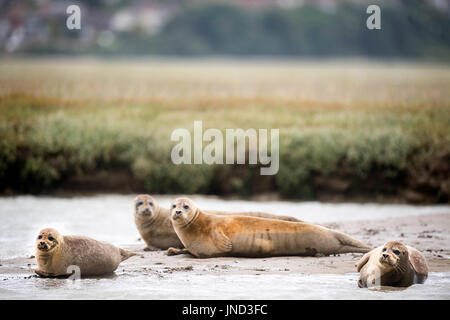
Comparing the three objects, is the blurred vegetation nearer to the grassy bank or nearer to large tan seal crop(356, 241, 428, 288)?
the grassy bank

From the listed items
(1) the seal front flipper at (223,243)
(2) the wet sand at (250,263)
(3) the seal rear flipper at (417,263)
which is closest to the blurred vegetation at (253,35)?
(2) the wet sand at (250,263)

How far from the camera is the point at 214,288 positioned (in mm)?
8578

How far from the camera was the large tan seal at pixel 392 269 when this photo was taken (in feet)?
27.6

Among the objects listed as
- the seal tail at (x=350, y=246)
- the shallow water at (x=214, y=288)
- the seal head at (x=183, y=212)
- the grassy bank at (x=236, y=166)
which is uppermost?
the grassy bank at (x=236, y=166)

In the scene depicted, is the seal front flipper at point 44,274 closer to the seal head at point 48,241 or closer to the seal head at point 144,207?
the seal head at point 48,241

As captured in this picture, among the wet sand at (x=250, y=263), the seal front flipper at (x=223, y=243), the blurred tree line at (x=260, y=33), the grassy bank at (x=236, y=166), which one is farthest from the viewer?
the blurred tree line at (x=260, y=33)

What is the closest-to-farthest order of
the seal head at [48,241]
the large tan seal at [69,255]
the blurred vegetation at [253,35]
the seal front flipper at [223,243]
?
the seal head at [48,241], the large tan seal at [69,255], the seal front flipper at [223,243], the blurred vegetation at [253,35]

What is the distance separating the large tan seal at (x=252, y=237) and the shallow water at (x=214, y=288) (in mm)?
829

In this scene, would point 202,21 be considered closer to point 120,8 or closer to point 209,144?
point 120,8

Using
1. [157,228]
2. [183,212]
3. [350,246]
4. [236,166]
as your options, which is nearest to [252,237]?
[183,212]

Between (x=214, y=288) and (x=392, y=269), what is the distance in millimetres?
1819

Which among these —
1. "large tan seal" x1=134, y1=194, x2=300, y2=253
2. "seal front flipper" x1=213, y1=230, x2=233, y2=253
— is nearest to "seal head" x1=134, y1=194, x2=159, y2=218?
"large tan seal" x1=134, y1=194, x2=300, y2=253

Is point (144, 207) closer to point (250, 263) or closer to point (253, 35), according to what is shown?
point (250, 263)
